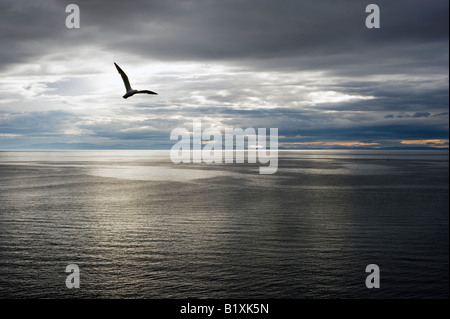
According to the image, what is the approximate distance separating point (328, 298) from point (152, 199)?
173 feet

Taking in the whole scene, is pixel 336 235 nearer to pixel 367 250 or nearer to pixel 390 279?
pixel 367 250

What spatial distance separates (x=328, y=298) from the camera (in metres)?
31.6

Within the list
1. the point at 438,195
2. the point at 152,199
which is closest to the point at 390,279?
the point at 152,199

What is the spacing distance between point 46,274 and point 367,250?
30.7 metres

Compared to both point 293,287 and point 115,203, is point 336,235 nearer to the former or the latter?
point 293,287

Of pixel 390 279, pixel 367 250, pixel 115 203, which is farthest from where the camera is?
pixel 115 203

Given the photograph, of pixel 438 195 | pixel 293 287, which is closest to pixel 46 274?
pixel 293 287

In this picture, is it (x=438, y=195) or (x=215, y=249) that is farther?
(x=438, y=195)

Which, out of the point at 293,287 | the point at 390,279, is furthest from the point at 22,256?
the point at 390,279
